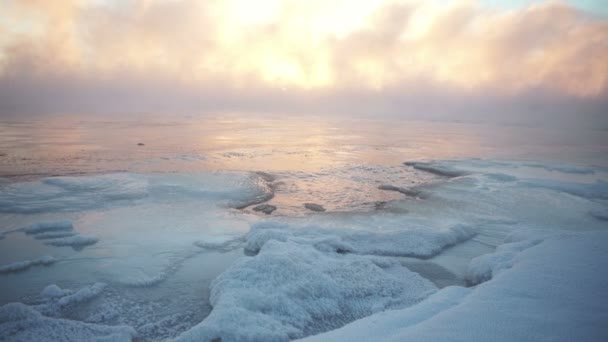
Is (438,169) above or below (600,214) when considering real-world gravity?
above

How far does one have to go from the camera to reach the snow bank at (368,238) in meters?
7.04

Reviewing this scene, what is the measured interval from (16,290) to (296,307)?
4.63 metres

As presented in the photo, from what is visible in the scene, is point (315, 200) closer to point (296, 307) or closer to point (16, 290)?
point (296, 307)

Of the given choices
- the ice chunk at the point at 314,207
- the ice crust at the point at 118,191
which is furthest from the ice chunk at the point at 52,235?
the ice chunk at the point at 314,207

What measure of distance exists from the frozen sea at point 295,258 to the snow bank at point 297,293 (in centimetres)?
3

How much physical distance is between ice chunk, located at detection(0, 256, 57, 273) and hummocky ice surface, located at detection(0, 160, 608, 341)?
0.09ft

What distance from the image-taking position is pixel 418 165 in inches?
695

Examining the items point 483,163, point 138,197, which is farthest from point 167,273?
point 483,163

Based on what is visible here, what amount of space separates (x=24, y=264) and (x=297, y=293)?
5.21 meters

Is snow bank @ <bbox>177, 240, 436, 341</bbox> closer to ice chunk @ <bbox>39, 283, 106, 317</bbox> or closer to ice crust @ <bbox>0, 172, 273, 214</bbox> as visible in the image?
ice chunk @ <bbox>39, 283, 106, 317</bbox>

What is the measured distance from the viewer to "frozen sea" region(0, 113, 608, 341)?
424cm

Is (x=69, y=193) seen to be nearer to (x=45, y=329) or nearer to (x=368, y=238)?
(x=45, y=329)

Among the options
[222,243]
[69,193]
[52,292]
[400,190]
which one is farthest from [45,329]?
[400,190]

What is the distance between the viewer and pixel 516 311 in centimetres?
401
